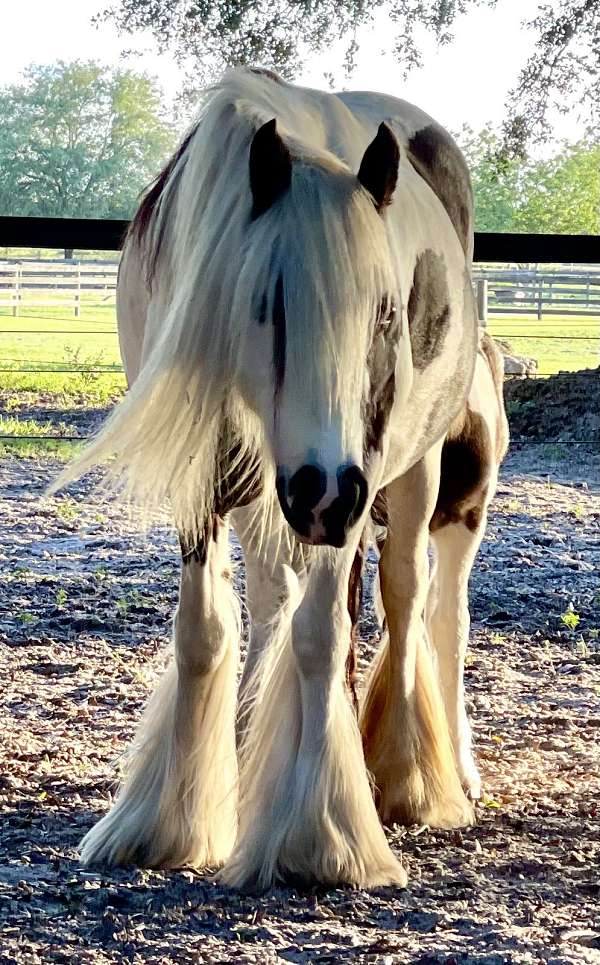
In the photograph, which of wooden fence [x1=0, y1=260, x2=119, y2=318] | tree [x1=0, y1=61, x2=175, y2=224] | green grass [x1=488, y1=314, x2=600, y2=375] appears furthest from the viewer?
wooden fence [x1=0, y1=260, x2=119, y2=318]

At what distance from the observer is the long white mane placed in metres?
1.90

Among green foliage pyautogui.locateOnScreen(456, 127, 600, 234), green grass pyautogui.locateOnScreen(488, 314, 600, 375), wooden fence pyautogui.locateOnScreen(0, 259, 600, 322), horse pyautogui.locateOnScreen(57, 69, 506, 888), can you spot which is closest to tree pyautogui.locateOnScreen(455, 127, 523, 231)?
green foliage pyautogui.locateOnScreen(456, 127, 600, 234)

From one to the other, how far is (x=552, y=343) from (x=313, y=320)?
18767 mm

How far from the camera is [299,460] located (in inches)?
74.1

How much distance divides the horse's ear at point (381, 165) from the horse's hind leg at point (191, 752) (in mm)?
776

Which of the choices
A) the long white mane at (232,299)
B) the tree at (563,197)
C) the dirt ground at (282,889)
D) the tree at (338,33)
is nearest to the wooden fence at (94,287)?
the tree at (563,197)

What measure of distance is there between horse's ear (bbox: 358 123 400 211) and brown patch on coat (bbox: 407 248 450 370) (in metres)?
0.51

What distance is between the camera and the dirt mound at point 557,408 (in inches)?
348

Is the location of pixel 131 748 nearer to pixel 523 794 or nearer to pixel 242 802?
pixel 242 802

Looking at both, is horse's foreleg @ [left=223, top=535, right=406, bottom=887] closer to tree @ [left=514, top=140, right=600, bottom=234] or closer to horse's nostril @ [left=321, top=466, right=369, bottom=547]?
horse's nostril @ [left=321, top=466, right=369, bottom=547]

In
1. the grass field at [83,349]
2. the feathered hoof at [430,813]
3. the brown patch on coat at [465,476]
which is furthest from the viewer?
the grass field at [83,349]

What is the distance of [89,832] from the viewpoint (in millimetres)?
2551

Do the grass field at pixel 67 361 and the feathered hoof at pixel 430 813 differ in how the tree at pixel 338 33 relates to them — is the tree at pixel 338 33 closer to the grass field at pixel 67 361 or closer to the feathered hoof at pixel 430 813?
the grass field at pixel 67 361

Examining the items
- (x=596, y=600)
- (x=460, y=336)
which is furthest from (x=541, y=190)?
(x=460, y=336)
